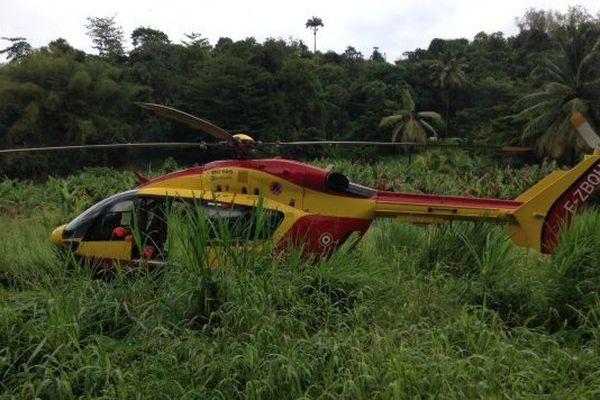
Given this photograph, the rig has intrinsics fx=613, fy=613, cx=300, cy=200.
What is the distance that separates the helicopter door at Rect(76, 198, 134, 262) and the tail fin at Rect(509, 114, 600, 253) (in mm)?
4200

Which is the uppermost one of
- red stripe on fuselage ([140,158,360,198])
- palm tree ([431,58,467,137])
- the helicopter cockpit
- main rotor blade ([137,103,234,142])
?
palm tree ([431,58,467,137])

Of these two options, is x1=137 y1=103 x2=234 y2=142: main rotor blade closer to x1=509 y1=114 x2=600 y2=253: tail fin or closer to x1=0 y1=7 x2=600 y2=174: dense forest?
x1=509 y1=114 x2=600 y2=253: tail fin

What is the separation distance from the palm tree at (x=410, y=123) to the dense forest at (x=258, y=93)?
0.39ft

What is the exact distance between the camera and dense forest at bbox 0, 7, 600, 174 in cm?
5141

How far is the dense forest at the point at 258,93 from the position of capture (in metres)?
51.4

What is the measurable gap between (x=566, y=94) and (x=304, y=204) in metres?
34.0

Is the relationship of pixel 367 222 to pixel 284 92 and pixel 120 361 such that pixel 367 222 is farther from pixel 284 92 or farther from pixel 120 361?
pixel 284 92

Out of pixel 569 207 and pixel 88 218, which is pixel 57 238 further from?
pixel 569 207

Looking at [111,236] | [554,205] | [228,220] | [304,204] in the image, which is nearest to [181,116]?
[228,220]

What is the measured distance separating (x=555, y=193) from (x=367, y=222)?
202cm

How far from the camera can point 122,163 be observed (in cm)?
5344

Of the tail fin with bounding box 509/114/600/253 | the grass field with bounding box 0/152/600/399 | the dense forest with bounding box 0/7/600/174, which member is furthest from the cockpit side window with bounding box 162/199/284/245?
the dense forest with bounding box 0/7/600/174

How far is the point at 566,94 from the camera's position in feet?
119

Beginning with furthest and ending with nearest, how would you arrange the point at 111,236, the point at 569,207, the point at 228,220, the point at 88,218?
the point at 88,218
the point at 111,236
the point at 569,207
the point at 228,220
